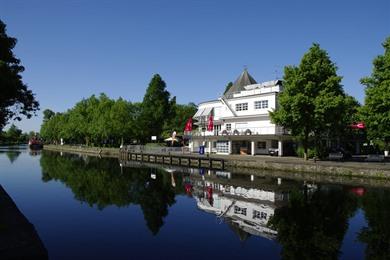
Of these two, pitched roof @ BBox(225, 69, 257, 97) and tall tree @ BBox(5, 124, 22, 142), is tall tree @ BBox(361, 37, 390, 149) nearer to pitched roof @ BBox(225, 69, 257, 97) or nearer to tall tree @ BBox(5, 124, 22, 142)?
pitched roof @ BBox(225, 69, 257, 97)

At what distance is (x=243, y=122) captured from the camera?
60.8m

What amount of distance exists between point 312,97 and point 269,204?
20847 millimetres

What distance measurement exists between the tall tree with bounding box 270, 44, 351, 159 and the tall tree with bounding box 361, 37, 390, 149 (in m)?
4.27

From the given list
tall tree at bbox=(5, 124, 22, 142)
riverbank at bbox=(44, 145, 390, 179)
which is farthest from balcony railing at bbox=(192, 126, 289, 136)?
tall tree at bbox=(5, 124, 22, 142)

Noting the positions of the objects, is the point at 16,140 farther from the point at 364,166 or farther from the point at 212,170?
the point at 364,166

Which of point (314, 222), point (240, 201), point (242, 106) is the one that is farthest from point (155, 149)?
point (314, 222)

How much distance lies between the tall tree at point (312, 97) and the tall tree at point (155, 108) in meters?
50.5

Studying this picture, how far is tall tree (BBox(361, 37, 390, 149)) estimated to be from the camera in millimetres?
34375

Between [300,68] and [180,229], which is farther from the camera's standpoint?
[300,68]

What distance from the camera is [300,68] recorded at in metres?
42.9

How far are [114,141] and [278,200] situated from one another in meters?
79.3

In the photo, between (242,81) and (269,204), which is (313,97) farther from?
(242,81)

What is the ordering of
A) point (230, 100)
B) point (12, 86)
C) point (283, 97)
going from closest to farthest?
1. point (12, 86)
2. point (283, 97)
3. point (230, 100)

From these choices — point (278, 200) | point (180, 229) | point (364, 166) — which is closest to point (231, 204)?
point (278, 200)
